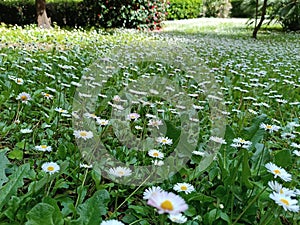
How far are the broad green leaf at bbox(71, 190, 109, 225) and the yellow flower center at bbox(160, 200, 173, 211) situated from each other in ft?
1.51

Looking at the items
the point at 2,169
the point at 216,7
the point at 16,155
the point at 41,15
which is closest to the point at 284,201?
the point at 2,169

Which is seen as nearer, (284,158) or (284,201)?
(284,201)

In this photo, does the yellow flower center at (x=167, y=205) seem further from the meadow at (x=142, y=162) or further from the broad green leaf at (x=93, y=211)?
the broad green leaf at (x=93, y=211)

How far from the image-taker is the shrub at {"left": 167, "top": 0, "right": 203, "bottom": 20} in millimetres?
18344

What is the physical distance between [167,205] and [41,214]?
20.7 inches

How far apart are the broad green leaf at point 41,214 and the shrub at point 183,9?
17287 millimetres

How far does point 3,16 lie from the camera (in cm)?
1180

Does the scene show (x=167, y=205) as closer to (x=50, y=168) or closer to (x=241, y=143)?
(x=50, y=168)

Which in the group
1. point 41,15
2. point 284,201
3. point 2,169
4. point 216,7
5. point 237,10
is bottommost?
point 237,10

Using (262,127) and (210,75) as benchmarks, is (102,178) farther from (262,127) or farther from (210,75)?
(210,75)

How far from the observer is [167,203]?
0.68 metres

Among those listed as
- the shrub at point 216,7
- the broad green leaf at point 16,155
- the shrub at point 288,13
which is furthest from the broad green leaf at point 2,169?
the shrub at point 216,7

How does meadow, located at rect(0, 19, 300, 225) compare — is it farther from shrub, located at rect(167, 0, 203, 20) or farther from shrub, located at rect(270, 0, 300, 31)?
shrub, located at rect(167, 0, 203, 20)

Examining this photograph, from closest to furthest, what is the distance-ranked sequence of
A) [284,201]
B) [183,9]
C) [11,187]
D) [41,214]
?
[284,201]
[41,214]
[11,187]
[183,9]
